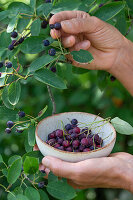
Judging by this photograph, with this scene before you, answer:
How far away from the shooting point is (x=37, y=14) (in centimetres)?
135

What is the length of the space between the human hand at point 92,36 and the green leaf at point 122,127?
395mm

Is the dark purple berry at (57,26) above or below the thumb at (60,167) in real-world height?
above

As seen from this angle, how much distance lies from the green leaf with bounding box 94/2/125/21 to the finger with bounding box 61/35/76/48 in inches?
7.3

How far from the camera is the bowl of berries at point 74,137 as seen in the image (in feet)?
3.92

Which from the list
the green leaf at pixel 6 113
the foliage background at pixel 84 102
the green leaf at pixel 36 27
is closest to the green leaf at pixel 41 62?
the green leaf at pixel 36 27

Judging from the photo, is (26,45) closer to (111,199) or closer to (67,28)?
(67,28)

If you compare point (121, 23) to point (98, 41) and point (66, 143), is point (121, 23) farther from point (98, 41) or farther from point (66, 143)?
point (66, 143)

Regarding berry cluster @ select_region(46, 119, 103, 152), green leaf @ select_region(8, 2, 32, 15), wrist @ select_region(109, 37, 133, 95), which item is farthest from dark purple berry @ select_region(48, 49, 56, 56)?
wrist @ select_region(109, 37, 133, 95)

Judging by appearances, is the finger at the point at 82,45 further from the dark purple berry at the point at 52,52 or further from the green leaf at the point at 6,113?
the green leaf at the point at 6,113

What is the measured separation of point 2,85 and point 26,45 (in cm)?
20

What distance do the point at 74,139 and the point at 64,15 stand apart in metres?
0.57

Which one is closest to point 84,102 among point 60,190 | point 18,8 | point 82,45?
point 82,45

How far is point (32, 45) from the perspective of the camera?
1291mm

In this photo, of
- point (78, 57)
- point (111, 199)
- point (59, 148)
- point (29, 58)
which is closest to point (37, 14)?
point (78, 57)
